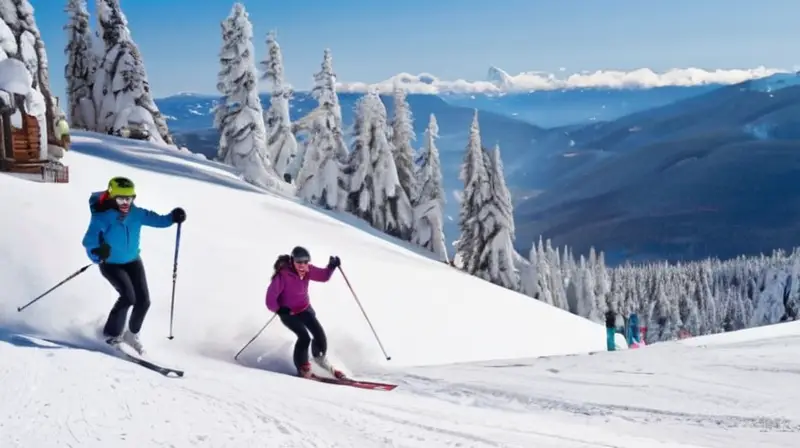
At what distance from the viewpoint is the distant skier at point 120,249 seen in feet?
25.1

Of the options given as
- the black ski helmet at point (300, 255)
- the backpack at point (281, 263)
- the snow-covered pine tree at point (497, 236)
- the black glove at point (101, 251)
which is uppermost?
the black glove at point (101, 251)

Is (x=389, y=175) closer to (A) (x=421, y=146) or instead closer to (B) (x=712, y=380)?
(A) (x=421, y=146)

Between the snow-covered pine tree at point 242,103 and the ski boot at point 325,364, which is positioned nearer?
the ski boot at point 325,364

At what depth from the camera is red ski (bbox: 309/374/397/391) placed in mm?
7871

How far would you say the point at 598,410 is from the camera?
22.7 feet

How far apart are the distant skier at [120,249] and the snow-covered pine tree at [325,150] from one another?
30.5m

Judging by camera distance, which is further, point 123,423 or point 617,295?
point 617,295

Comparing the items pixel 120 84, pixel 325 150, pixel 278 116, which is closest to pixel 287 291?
pixel 325 150

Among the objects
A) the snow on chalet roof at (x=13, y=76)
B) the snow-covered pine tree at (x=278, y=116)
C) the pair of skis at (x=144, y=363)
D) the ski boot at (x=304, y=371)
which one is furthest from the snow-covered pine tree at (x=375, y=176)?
the pair of skis at (x=144, y=363)

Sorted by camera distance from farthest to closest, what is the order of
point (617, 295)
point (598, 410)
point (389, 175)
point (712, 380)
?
point (617, 295)
point (389, 175)
point (712, 380)
point (598, 410)

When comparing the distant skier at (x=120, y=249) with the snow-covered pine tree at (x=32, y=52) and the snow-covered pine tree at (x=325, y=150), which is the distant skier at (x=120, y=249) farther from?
the snow-covered pine tree at (x=325, y=150)

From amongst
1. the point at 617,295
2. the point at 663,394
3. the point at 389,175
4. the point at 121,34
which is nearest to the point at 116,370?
the point at 663,394

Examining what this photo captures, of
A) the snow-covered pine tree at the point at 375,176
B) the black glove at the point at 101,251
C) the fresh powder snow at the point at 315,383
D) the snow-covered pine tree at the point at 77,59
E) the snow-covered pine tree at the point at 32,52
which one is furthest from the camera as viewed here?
the snow-covered pine tree at the point at 77,59

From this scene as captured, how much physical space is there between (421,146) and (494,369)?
33.0 m
